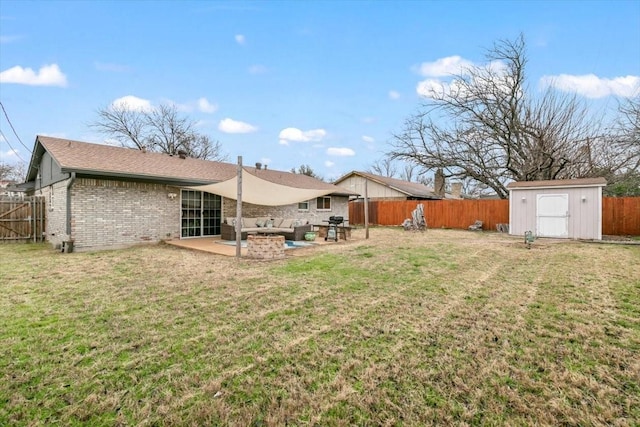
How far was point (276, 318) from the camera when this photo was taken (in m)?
3.76

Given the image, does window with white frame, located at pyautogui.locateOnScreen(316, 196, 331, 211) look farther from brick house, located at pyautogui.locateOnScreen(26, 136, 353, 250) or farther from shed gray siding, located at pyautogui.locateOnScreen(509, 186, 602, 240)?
shed gray siding, located at pyautogui.locateOnScreen(509, 186, 602, 240)

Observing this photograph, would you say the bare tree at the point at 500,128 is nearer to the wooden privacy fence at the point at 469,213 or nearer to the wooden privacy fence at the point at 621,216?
the wooden privacy fence at the point at 469,213

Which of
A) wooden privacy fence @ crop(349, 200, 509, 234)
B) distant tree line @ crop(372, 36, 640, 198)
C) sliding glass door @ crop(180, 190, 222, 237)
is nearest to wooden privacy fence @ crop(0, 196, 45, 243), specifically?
sliding glass door @ crop(180, 190, 222, 237)

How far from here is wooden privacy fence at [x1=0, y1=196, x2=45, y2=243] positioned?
37.4ft

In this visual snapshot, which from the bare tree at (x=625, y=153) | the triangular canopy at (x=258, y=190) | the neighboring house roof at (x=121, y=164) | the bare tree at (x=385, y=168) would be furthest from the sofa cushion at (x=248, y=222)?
the bare tree at (x=385, y=168)

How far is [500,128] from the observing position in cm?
1917

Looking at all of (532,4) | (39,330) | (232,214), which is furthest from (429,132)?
(39,330)

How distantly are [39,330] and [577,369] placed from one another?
202 inches

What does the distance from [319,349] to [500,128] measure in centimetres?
2052

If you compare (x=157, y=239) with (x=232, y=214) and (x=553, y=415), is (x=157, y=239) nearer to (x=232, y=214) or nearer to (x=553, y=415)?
(x=232, y=214)

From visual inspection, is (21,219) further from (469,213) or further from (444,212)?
(469,213)

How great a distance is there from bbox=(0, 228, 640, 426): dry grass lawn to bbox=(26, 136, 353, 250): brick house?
3.39 metres

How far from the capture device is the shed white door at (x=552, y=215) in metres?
12.3

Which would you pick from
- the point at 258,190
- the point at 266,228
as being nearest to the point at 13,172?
the point at 266,228
